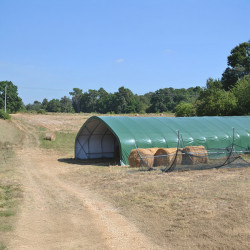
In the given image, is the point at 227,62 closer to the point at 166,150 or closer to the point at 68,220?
the point at 166,150

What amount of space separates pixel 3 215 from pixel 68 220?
1869 mm

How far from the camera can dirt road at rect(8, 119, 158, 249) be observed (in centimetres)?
647

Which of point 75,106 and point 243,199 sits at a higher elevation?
point 75,106

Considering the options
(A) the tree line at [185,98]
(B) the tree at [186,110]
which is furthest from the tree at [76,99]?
(B) the tree at [186,110]

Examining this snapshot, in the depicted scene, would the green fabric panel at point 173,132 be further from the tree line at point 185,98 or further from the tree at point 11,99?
the tree at point 11,99

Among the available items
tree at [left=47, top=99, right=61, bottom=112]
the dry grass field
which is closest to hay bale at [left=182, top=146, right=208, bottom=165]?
the dry grass field

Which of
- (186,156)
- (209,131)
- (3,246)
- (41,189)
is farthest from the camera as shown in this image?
(209,131)

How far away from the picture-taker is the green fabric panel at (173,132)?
20.4 meters

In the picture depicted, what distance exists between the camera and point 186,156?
16422 mm

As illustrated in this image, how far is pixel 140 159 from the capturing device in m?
17.8

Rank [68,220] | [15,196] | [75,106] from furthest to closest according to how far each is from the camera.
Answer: [75,106], [15,196], [68,220]

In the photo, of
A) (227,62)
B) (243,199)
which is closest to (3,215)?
(243,199)

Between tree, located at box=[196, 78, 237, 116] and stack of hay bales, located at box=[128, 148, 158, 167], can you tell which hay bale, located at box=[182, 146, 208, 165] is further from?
tree, located at box=[196, 78, 237, 116]

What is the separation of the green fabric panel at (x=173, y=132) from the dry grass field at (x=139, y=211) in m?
5.46
